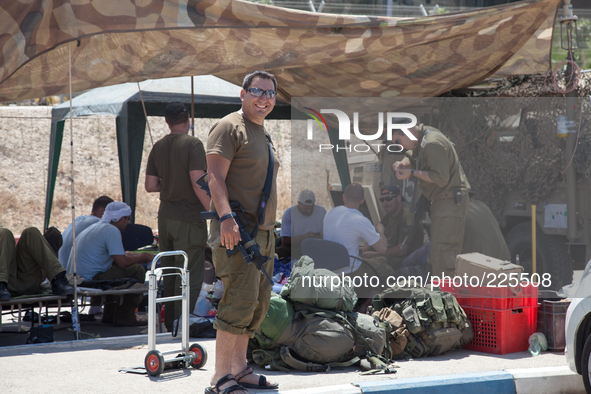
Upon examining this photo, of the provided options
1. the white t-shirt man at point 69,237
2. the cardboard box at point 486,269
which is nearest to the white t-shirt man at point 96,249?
the white t-shirt man at point 69,237

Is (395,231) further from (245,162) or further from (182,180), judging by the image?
(245,162)

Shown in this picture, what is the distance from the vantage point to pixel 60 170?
704 inches

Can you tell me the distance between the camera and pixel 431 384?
400 centimetres

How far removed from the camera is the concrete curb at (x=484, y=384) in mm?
3877

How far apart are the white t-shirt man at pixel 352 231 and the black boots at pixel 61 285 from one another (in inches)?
101

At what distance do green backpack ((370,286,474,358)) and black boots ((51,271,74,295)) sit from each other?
9.78 feet

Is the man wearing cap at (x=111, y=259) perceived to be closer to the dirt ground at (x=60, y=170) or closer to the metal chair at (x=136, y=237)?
the metal chair at (x=136, y=237)

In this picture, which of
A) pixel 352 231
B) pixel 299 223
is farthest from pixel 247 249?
pixel 299 223

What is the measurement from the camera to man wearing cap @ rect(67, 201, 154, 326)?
6102 mm

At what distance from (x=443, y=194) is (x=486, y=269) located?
52.4 inches

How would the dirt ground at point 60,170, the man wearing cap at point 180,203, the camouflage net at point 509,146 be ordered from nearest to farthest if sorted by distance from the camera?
the man wearing cap at point 180,203, the camouflage net at point 509,146, the dirt ground at point 60,170

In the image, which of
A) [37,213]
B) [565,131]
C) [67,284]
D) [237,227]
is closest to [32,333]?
[67,284]

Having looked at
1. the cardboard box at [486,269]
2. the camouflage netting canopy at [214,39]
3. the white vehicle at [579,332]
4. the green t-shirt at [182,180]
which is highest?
the camouflage netting canopy at [214,39]

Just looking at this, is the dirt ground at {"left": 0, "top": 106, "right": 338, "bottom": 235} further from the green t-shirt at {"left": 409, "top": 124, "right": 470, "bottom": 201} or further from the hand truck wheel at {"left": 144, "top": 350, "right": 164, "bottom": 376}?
the hand truck wheel at {"left": 144, "top": 350, "right": 164, "bottom": 376}
